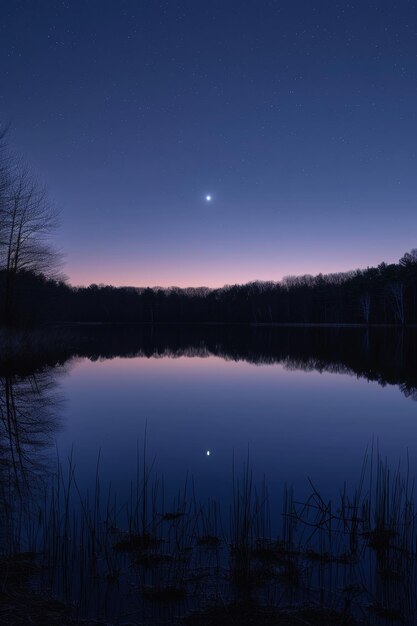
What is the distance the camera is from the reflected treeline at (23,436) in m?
6.36

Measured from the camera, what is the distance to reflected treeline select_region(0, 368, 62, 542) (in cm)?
636

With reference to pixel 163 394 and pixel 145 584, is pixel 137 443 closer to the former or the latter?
pixel 145 584

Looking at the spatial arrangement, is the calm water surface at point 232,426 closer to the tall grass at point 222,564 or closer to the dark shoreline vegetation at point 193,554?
the dark shoreline vegetation at point 193,554

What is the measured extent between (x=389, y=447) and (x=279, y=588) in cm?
668

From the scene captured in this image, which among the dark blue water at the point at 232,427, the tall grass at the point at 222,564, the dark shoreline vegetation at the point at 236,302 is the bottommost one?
the dark blue water at the point at 232,427

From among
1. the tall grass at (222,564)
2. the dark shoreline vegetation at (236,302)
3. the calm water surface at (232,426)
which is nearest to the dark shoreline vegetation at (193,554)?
the tall grass at (222,564)

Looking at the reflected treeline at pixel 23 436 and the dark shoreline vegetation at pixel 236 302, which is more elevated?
the dark shoreline vegetation at pixel 236 302

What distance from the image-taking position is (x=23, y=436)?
1012cm

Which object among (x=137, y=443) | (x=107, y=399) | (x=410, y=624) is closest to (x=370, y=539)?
(x=410, y=624)

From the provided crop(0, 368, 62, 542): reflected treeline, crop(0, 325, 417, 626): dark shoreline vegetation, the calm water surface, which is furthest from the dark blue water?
crop(0, 325, 417, 626): dark shoreline vegetation

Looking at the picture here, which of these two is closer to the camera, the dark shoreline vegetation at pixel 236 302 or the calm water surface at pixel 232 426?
the calm water surface at pixel 232 426

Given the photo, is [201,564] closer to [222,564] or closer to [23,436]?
[222,564]

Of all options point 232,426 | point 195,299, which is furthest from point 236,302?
point 232,426

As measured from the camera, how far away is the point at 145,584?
4.46 metres
